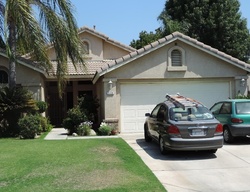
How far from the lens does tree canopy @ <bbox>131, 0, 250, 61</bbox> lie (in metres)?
31.5

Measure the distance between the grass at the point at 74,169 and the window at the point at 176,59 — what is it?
5.82m

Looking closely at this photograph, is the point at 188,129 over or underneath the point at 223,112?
underneath

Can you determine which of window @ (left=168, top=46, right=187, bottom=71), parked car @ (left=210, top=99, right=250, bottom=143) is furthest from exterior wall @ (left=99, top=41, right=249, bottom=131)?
parked car @ (left=210, top=99, right=250, bottom=143)

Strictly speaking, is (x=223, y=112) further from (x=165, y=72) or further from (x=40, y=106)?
(x=40, y=106)

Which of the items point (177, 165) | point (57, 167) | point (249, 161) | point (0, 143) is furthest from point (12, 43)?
point (249, 161)

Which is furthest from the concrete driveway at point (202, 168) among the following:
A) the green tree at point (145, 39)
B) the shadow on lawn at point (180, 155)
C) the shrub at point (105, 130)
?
the green tree at point (145, 39)

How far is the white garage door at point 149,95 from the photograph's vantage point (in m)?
16.0

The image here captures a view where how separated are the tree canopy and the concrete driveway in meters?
21.1

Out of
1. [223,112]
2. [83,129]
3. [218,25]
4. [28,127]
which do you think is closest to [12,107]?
[28,127]

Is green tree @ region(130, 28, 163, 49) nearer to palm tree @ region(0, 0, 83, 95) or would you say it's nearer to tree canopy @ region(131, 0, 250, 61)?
tree canopy @ region(131, 0, 250, 61)

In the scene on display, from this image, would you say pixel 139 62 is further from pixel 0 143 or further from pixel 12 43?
pixel 0 143

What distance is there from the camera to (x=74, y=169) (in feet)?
26.9

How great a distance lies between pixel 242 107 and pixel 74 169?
651 centimetres

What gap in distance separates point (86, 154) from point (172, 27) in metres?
21.0
